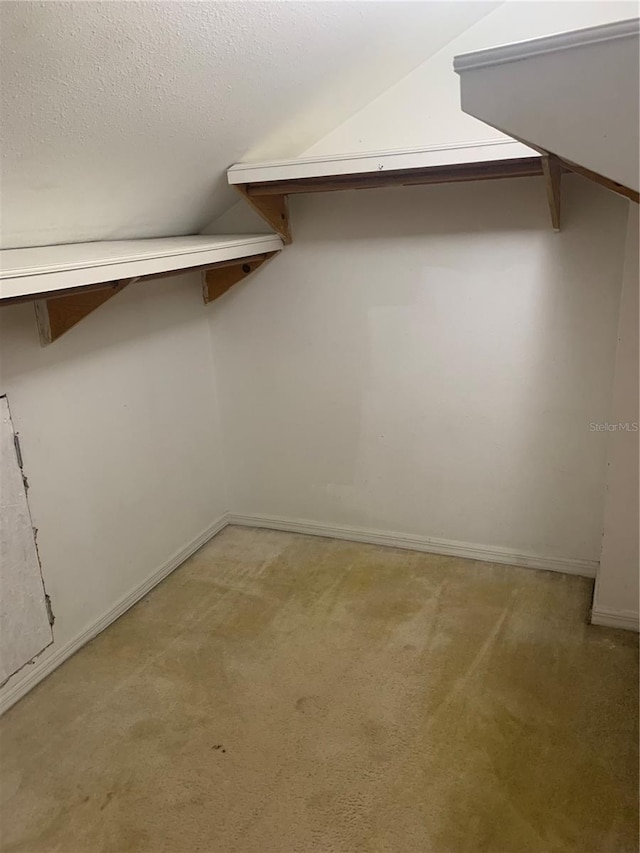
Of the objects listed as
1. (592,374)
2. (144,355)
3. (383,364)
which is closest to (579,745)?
(592,374)

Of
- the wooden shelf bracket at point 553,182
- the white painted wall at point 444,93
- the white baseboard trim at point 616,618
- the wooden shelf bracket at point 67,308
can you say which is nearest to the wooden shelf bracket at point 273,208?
the white painted wall at point 444,93

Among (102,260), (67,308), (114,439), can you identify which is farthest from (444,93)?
(114,439)

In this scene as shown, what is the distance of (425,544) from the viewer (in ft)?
9.47

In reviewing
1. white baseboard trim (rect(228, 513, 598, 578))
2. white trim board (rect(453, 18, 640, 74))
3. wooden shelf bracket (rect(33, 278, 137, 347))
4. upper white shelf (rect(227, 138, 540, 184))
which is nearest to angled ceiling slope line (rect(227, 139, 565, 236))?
upper white shelf (rect(227, 138, 540, 184))

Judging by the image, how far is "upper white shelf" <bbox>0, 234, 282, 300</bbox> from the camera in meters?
1.52

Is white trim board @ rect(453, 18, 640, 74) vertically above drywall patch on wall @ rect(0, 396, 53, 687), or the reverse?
white trim board @ rect(453, 18, 640, 74)

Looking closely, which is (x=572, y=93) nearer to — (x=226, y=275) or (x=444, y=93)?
(x=444, y=93)

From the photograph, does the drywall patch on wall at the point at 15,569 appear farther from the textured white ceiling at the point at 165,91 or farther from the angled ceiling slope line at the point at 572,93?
the angled ceiling slope line at the point at 572,93

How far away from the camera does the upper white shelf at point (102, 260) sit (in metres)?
1.52

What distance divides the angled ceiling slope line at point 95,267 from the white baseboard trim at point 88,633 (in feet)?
3.41

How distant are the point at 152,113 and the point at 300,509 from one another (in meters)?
1.88

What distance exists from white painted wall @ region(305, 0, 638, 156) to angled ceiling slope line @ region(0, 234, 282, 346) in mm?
530

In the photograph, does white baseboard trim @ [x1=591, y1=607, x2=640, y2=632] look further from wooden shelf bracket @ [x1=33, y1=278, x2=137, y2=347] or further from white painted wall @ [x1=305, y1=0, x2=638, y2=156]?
wooden shelf bracket @ [x1=33, y1=278, x2=137, y2=347]

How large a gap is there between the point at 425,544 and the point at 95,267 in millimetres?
1829
